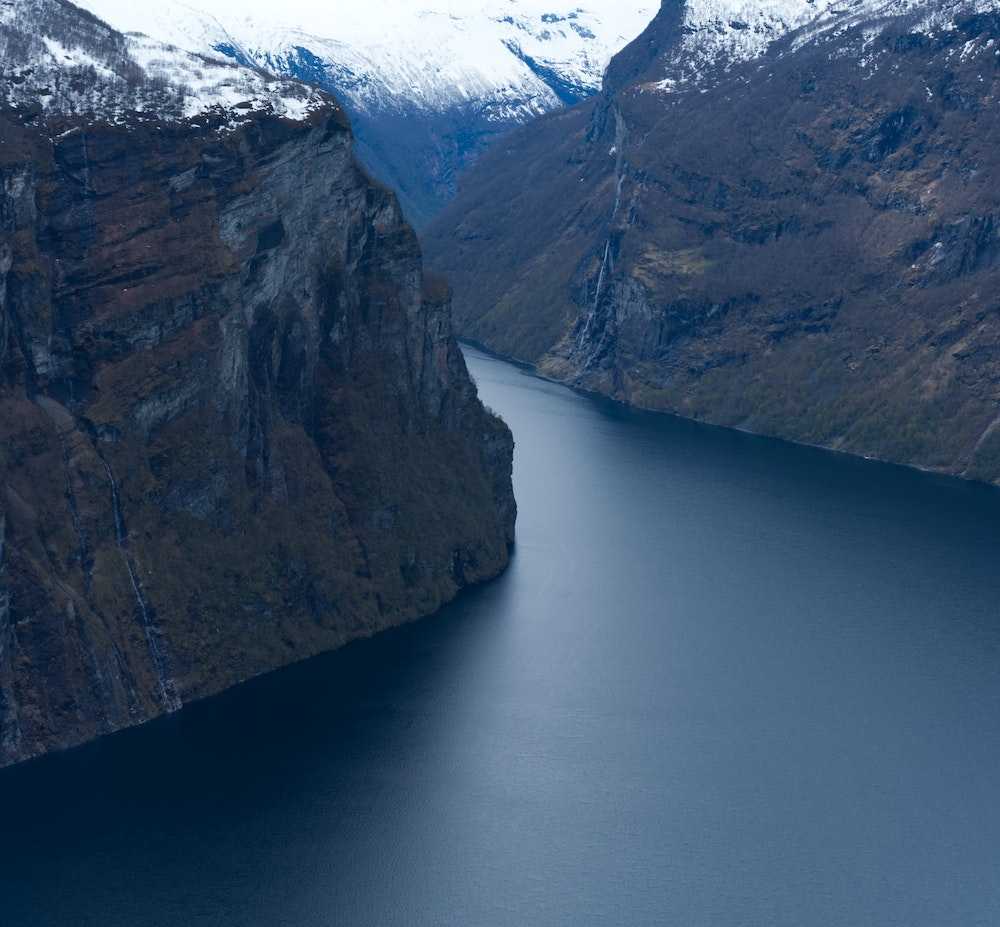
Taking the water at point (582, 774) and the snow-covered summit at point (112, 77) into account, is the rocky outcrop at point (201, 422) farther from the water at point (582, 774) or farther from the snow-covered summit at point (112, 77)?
the water at point (582, 774)

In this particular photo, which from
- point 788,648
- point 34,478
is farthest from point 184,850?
point 788,648

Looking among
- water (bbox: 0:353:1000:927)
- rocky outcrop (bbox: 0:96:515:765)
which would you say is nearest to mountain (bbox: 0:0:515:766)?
rocky outcrop (bbox: 0:96:515:765)

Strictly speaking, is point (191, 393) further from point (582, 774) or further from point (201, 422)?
point (582, 774)

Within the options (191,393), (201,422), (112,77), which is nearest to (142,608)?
(201,422)

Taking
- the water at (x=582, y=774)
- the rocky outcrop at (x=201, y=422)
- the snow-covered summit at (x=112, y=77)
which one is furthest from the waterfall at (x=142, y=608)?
the snow-covered summit at (x=112, y=77)

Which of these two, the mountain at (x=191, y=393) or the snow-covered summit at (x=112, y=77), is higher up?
the snow-covered summit at (x=112, y=77)

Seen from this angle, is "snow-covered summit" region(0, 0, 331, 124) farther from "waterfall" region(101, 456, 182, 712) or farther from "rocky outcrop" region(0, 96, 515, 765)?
"waterfall" region(101, 456, 182, 712)

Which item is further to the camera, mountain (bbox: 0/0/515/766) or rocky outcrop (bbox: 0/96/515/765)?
mountain (bbox: 0/0/515/766)

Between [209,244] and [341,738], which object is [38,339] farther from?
[341,738]
